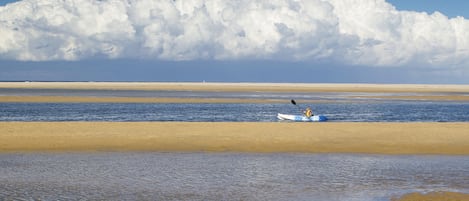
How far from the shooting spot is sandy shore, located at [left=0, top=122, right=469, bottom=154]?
2709 cm

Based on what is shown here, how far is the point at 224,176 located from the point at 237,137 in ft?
33.4

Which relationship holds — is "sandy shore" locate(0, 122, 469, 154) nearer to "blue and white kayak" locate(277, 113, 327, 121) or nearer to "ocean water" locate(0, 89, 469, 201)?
"ocean water" locate(0, 89, 469, 201)

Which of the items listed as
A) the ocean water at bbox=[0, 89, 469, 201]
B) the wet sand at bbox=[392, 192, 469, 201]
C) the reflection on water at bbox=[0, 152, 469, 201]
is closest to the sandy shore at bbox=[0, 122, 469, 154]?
the ocean water at bbox=[0, 89, 469, 201]

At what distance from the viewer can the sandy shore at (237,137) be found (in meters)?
27.1

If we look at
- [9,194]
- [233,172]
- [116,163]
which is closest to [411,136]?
[233,172]

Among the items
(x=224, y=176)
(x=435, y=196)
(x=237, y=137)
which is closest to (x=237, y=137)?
(x=237, y=137)

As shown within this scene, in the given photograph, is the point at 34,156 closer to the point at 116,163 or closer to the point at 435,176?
the point at 116,163

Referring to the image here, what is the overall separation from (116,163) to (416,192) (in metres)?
11.0

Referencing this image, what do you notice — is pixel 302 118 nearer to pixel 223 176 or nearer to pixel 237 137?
pixel 237 137

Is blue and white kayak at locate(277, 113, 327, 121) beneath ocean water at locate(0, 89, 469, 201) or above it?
above

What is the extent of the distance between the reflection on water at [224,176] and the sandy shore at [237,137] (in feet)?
6.37

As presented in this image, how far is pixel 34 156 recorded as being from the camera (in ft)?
80.4

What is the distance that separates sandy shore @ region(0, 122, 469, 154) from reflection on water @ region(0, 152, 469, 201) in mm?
1942

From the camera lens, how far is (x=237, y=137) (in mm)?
30156
